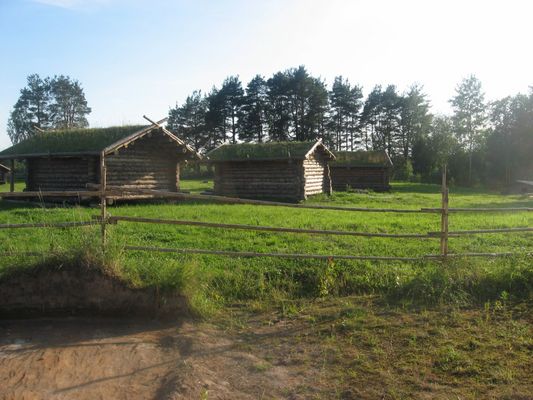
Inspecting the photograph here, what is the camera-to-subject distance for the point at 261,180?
71.9 feet

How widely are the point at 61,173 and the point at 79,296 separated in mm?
14101

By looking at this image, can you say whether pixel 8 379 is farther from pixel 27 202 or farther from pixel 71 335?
pixel 27 202

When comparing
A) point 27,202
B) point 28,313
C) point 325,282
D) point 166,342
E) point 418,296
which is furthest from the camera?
point 27,202

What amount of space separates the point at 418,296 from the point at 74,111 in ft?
241

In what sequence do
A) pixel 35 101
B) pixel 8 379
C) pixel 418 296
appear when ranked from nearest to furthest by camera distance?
1. pixel 8 379
2. pixel 418 296
3. pixel 35 101

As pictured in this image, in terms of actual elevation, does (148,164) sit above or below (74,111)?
below

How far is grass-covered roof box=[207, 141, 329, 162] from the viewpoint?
68.7ft

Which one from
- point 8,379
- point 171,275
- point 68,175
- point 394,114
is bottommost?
point 8,379

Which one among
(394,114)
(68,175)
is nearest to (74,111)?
(394,114)

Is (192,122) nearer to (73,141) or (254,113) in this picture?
(254,113)

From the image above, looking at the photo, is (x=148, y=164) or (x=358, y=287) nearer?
(x=358, y=287)

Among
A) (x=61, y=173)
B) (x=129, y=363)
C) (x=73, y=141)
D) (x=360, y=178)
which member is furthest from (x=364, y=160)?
(x=129, y=363)

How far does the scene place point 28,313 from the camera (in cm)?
561

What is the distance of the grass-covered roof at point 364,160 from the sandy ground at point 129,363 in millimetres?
28335
